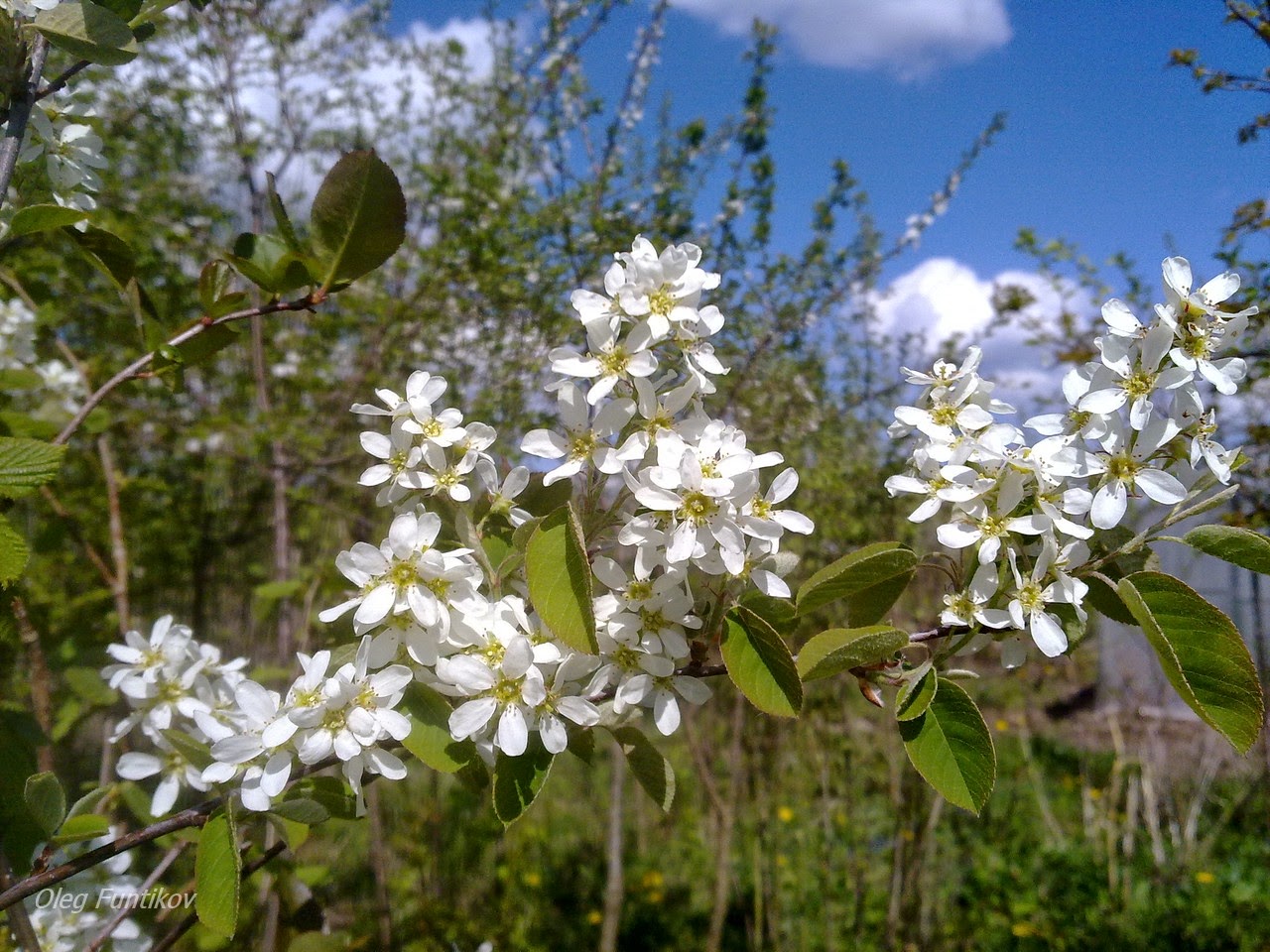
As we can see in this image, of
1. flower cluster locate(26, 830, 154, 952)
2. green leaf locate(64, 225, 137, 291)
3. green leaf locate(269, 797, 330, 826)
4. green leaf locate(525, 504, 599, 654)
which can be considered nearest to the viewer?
green leaf locate(525, 504, 599, 654)

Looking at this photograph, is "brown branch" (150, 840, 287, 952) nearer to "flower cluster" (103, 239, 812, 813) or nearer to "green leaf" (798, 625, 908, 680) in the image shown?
"flower cluster" (103, 239, 812, 813)

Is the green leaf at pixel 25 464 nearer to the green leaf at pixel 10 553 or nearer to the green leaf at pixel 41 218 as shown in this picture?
the green leaf at pixel 10 553

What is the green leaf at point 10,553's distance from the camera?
2.60ft

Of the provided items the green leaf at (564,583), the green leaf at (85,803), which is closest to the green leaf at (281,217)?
the green leaf at (564,583)

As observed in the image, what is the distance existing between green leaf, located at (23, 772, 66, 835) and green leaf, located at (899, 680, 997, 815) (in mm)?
884

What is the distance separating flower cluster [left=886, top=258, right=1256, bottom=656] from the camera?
0.76 metres

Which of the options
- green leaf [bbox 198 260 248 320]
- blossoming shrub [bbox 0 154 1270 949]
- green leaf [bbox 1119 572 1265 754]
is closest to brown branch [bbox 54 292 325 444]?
green leaf [bbox 198 260 248 320]

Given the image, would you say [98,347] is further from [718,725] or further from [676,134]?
[718,725]

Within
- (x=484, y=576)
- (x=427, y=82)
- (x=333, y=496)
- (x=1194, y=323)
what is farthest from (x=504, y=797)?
(x=427, y=82)

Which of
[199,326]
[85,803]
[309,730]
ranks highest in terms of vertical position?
[199,326]

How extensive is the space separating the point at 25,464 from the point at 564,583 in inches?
22.0

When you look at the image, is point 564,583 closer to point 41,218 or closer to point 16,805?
point 41,218

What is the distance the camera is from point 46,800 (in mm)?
875

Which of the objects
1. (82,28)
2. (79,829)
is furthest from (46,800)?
(82,28)
